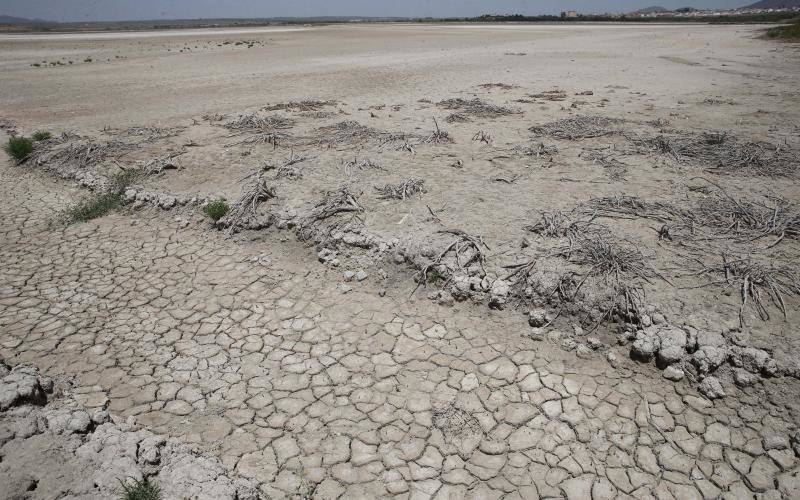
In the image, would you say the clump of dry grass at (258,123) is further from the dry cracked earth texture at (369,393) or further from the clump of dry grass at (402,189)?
the dry cracked earth texture at (369,393)

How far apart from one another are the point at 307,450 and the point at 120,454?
1.27 meters

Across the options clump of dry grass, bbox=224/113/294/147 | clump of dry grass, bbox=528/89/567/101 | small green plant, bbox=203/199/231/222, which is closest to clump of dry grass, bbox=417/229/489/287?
small green plant, bbox=203/199/231/222

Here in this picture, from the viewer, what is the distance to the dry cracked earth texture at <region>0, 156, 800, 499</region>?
3100mm

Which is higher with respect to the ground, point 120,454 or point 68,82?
point 68,82

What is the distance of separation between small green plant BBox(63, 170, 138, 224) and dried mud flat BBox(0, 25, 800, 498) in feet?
0.55

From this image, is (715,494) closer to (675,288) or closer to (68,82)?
(675,288)

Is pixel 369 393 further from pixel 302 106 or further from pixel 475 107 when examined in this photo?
pixel 302 106

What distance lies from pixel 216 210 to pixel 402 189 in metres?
2.80

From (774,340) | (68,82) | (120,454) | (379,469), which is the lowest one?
(379,469)

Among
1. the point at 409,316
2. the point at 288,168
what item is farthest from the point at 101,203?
the point at 409,316

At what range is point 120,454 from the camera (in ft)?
9.95

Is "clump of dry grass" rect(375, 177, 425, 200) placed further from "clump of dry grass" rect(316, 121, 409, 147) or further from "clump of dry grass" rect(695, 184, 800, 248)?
"clump of dry grass" rect(695, 184, 800, 248)

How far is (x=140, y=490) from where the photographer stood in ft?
8.90

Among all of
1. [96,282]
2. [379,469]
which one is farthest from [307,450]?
[96,282]
